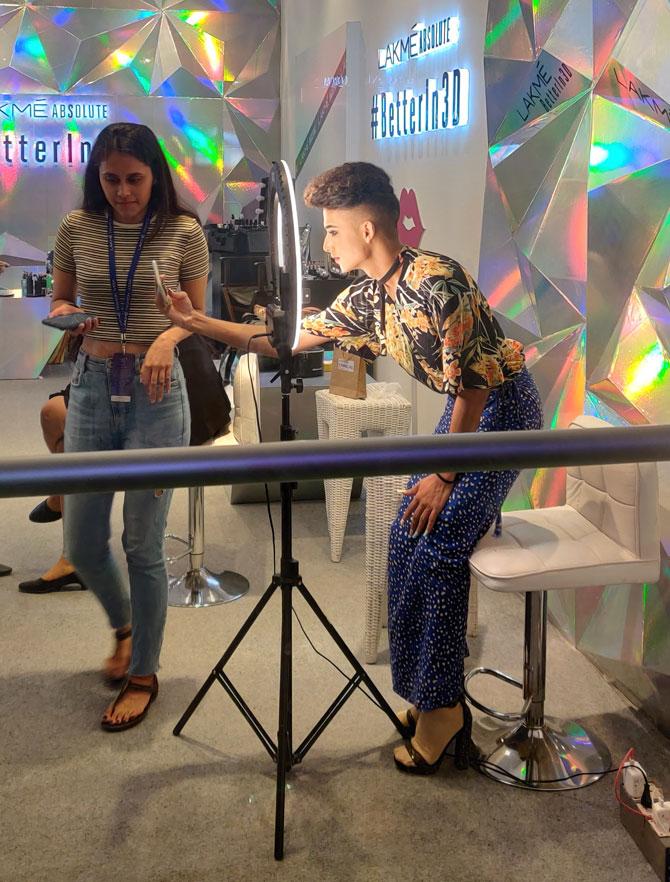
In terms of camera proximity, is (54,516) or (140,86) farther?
(140,86)

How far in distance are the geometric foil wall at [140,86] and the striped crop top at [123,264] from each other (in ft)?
21.1

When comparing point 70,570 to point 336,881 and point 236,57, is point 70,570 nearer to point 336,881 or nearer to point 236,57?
point 336,881

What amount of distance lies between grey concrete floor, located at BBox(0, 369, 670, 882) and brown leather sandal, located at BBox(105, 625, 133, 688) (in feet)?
0.09

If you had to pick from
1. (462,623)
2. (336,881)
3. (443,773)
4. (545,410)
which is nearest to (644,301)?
(545,410)

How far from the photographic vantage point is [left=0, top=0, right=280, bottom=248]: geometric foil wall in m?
8.14

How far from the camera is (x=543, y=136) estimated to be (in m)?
3.00

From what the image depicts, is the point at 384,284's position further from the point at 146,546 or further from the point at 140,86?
the point at 140,86

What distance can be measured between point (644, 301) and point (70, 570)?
1803mm

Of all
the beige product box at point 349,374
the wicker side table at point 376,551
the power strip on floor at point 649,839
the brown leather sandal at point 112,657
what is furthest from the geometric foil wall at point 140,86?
the power strip on floor at point 649,839

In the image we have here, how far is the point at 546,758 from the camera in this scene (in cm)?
223

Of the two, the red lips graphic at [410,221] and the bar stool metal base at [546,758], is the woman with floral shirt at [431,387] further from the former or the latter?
the red lips graphic at [410,221]

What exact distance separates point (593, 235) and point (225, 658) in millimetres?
1473

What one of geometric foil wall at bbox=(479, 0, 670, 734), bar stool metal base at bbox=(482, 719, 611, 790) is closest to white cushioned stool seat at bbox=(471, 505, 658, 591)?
geometric foil wall at bbox=(479, 0, 670, 734)

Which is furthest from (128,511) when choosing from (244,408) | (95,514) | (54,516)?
(244,408)
